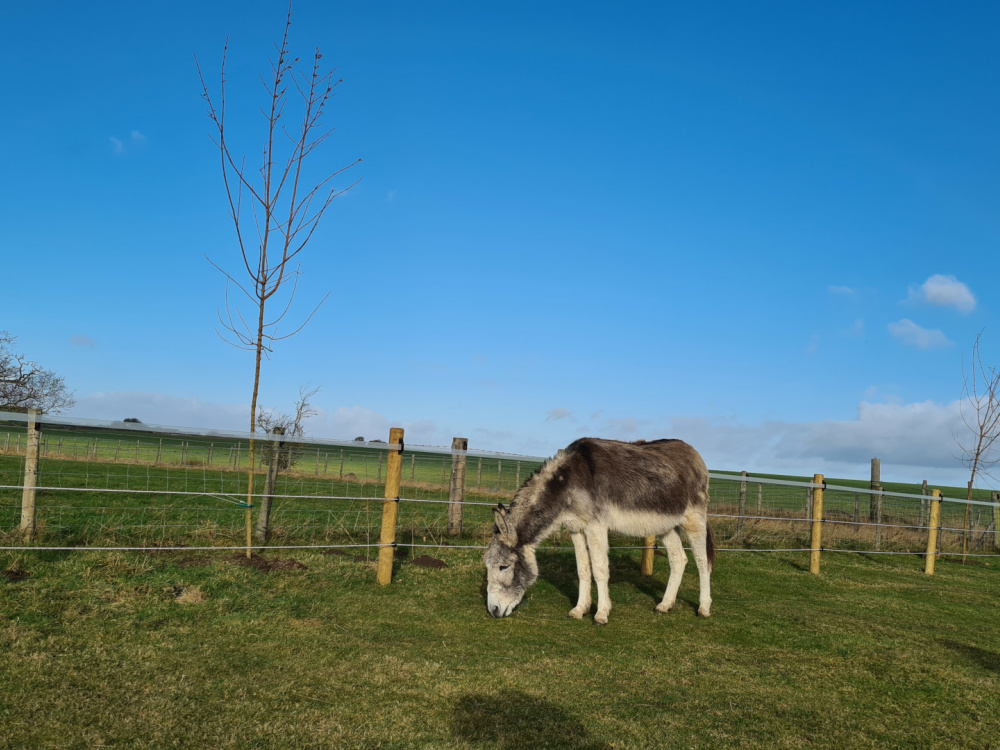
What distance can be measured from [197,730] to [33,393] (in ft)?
74.4

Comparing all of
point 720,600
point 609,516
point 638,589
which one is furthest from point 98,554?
point 720,600

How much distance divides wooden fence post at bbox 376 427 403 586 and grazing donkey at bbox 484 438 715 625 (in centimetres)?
126

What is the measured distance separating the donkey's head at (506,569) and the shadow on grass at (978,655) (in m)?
4.26

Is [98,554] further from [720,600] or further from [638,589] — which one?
[720,600]

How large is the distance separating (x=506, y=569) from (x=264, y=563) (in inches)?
116

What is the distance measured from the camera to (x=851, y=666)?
5910 mm

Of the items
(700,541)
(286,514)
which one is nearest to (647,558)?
(700,541)

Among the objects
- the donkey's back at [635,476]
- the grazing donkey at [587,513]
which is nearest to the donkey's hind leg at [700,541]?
the grazing donkey at [587,513]

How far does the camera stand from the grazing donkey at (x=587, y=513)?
7.10m

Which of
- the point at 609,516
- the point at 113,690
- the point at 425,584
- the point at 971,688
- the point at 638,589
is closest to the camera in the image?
the point at 113,690

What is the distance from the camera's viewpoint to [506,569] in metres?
7.05

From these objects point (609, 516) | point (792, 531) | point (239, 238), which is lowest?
point (792, 531)

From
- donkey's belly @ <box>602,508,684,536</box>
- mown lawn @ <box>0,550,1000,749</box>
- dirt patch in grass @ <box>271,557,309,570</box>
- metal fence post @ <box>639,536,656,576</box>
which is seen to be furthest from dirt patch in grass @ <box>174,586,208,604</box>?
metal fence post @ <box>639,536,656,576</box>

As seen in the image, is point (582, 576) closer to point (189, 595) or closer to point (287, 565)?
point (287, 565)
